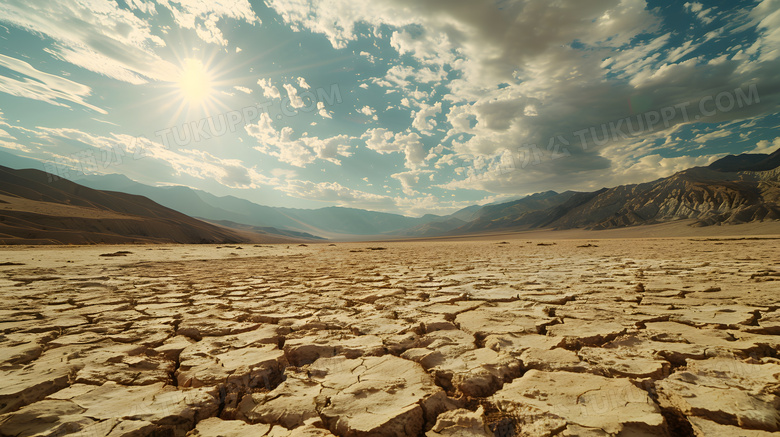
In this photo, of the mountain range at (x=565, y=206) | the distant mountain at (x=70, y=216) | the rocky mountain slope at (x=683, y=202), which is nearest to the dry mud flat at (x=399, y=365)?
the distant mountain at (x=70, y=216)

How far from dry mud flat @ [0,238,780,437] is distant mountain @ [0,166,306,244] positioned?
67.6ft

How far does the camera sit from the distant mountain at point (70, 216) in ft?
55.9

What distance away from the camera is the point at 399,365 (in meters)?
1.55

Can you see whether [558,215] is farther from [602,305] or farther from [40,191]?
[40,191]

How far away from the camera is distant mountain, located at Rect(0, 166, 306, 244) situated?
1703cm

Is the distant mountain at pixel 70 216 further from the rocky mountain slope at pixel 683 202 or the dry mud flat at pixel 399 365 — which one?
the rocky mountain slope at pixel 683 202

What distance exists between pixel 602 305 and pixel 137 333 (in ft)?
12.6

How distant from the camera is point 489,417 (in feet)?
3.66

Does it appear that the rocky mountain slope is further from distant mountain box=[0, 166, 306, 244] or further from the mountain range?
distant mountain box=[0, 166, 306, 244]

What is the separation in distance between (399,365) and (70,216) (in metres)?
31.2

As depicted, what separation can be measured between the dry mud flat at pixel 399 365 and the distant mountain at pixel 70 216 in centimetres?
2061

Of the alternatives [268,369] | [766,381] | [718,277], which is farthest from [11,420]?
[718,277]

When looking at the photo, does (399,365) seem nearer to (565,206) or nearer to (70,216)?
(70,216)

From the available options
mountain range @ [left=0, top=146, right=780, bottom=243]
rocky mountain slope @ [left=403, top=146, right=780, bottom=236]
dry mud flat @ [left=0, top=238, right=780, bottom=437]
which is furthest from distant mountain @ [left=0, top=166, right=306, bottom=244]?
rocky mountain slope @ [left=403, top=146, right=780, bottom=236]
